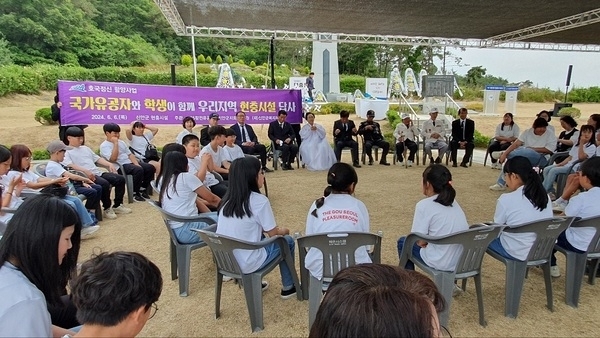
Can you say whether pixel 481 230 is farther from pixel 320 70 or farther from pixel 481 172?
pixel 320 70

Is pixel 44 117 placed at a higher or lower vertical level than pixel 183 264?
higher

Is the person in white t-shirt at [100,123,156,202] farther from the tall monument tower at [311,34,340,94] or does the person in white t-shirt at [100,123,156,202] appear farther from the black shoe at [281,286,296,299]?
the tall monument tower at [311,34,340,94]

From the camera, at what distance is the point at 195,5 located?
6.55 metres

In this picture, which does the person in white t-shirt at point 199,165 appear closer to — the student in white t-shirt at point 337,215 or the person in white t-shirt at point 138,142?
the person in white t-shirt at point 138,142

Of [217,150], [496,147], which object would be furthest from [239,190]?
[496,147]

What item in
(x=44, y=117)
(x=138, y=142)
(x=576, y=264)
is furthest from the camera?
(x=44, y=117)

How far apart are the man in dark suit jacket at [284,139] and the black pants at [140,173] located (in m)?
2.49

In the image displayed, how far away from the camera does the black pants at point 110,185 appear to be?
423cm

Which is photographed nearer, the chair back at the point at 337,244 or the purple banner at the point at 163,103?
the chair back at the point at 337,244

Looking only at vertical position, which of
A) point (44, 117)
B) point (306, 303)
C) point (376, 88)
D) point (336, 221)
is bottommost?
point (306, 303)

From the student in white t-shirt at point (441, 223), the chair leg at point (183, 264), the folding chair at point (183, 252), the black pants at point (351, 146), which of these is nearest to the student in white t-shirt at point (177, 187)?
the folding chair at point (183, 252)

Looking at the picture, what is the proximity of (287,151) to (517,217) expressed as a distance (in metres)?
5.01

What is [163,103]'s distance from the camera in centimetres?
697

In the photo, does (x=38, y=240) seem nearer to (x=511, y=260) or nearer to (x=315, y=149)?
(x=511, y=260)
